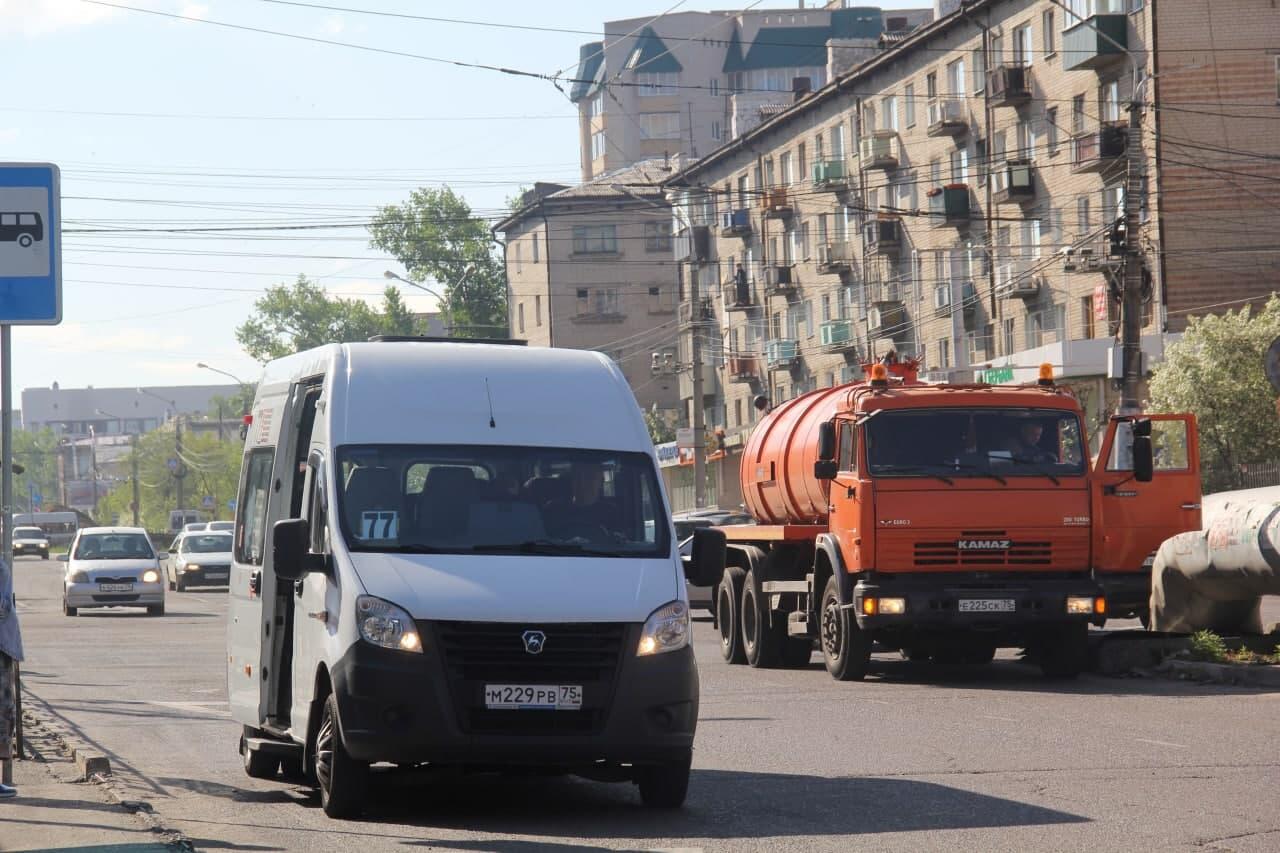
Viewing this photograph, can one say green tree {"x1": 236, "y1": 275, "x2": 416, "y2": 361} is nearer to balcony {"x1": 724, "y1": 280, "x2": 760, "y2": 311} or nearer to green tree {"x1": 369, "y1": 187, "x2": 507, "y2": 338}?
green tree {"x1": 369, "y1": 187, "x2": 507, "y2": 338}

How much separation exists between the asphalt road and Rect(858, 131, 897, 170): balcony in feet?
149

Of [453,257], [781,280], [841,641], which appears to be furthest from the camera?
[453,257]

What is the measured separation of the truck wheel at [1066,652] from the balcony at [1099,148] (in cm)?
3083

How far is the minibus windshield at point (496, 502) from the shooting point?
10320 millimetres

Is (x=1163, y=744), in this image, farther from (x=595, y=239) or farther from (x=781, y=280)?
(x=595, y=239)

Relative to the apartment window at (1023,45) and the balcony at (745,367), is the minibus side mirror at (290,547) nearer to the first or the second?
the apartment window at (1023,45)

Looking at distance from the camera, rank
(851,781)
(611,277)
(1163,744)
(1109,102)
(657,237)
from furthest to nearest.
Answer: (657,237) < (611,277) < (1109,102) < (1163,744) < (851,781)

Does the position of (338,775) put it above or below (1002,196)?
below

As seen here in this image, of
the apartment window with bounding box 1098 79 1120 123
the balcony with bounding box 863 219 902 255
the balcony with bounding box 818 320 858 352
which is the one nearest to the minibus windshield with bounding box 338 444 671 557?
the apartment window with bounding box 1098 79 1120 123

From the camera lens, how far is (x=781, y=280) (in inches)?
2896

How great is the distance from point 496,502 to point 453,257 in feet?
337

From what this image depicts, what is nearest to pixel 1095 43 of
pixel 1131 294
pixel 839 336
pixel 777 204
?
pixel 839 336

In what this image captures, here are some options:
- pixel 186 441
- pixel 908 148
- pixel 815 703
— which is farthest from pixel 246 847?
pixel 186 441

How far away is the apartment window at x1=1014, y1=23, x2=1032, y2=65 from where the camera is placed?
55.1 meters
